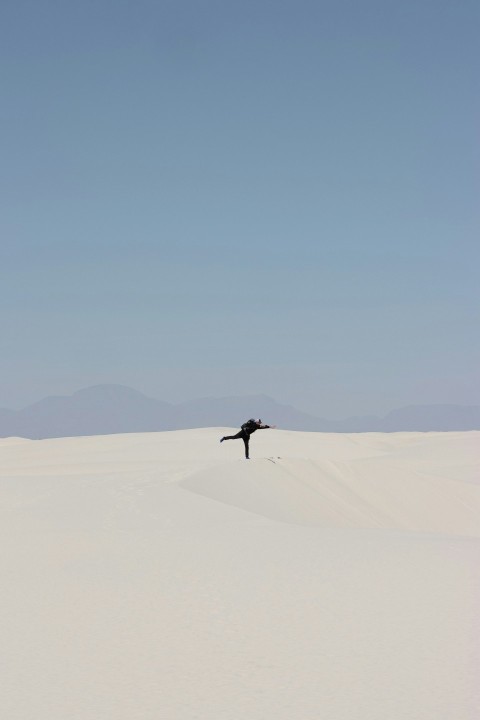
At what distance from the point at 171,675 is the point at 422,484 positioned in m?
19.0

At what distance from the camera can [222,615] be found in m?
6.92

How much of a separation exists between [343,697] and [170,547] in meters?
5.28

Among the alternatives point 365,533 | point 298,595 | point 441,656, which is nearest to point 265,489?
point 365,533

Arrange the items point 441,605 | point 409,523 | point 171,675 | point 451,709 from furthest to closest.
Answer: point 409,523 → point 441,605 → point 171,675 → point 451,709

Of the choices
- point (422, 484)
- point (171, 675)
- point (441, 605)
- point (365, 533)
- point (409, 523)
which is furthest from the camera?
point (422, 484)

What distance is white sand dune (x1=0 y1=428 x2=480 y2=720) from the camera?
16.2 ft

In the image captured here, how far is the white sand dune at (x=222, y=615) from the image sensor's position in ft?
16.2

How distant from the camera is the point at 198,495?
51.6 feet

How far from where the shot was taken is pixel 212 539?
10.6m

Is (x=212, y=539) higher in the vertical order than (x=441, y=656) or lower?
higher

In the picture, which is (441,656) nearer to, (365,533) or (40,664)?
(40,664)

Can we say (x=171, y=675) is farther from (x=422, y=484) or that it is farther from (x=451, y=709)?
(x=422, y=484)

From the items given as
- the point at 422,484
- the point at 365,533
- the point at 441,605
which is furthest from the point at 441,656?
the point at 422,484

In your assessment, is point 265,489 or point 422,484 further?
point 422,484
